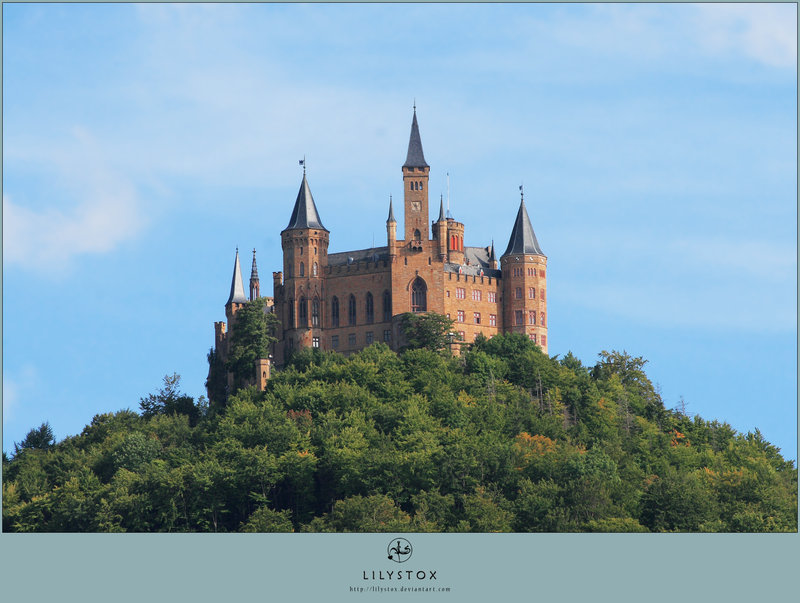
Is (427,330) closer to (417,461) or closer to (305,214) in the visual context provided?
(305,214)

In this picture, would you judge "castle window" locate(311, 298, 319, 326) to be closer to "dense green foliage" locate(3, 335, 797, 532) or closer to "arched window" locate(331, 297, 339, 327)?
"arched window" locate(331, 297, 339, 327)

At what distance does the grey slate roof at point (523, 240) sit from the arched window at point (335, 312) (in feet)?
41.1

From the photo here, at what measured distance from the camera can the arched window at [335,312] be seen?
117500 mm

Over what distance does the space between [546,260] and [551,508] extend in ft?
107

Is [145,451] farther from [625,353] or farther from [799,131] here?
[799,131]

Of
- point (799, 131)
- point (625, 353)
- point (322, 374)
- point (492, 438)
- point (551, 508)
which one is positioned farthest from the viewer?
A: point (625, 353)

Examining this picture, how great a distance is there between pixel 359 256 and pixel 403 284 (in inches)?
195

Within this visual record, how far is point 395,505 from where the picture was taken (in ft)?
300

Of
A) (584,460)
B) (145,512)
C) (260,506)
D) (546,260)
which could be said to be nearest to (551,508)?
(584,460)

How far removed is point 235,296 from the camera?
418 ft
